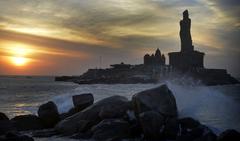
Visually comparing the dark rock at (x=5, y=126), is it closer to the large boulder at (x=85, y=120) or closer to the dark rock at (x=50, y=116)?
the large boulder at (x=85, y=120)

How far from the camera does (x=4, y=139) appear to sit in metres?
18.4

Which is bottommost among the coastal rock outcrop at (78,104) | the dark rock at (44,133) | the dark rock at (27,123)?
the dark rock at (44,133)

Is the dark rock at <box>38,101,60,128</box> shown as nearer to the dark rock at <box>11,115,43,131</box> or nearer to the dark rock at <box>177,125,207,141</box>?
the dark rock at <box>11,115,43,131</box>

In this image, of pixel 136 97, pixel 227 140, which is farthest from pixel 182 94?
pixel 227 140

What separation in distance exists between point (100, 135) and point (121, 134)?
1238 millimetres

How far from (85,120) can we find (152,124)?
5403 millimetres

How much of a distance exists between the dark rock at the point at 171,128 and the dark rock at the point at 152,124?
350 millimetres

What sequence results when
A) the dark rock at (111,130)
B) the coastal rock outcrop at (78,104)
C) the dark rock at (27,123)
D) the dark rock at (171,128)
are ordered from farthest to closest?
1. the coastal rock outcrop at (78,104)
2. the dark rock at (27,123)
3. the dark rock at (111,130)
4. the dark rock at (171,128)

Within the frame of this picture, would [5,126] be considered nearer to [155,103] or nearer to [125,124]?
[125,124]

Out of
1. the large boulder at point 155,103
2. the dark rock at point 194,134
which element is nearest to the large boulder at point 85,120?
the large boulder at point 155,103

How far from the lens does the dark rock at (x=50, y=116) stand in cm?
2700

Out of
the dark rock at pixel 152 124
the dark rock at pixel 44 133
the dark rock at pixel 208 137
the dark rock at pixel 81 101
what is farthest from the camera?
the dark rock at pixel 81 101

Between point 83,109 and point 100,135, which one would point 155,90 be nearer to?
point 100,135

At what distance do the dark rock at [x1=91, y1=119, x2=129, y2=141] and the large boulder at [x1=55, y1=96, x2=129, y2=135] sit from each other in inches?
57.3
